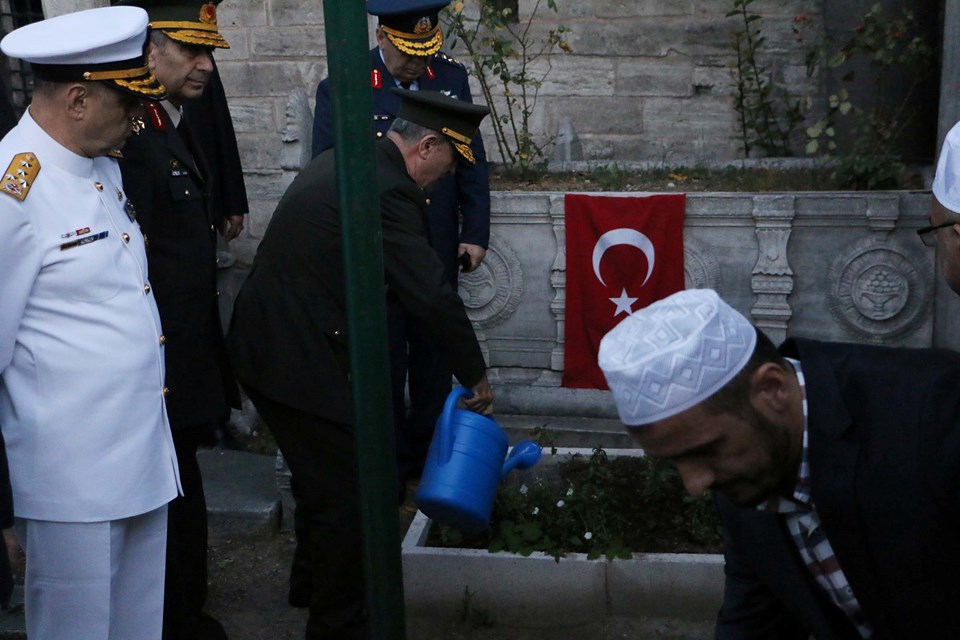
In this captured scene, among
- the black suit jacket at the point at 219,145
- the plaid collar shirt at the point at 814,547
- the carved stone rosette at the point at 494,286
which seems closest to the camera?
the plaid collar shirt at the point at 814,547

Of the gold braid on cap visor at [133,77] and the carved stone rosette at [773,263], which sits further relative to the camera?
the carved stone rosette at [773,263]

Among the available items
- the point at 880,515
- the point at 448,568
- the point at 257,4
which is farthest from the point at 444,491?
the point at 257,4

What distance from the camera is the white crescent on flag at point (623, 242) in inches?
202

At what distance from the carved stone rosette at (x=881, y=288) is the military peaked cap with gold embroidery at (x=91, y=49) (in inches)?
131

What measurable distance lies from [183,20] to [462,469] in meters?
1.62

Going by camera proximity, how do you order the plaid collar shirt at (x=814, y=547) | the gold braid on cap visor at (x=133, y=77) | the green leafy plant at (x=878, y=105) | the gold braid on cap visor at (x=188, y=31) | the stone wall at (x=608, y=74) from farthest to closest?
the stone wall at (x=608, y=74)
the green leafy plant at (x=878, y=105)
the gold braid on cap visor at (x=188, y=31)
the gold braid on cap visor at (x=133, y=77)
the plaid collar shirt at (x=814, y=547)

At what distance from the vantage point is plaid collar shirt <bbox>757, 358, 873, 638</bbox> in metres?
1.82

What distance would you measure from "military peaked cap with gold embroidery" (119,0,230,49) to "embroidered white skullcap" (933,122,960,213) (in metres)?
2.17

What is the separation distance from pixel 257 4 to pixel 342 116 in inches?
243

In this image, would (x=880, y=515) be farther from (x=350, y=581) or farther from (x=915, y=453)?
(x=350, y=581)

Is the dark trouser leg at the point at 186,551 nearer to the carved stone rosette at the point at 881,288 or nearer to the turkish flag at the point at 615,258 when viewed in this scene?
the turkish flag at the point at 615,258

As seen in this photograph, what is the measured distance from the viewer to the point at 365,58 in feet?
5.49

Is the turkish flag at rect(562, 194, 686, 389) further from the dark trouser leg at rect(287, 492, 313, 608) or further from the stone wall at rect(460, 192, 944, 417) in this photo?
the dark trouser leg at rect(287, 492, 313, 608)

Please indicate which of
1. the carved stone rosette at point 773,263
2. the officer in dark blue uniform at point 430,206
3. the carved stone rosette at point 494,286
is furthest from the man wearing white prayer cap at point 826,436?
the carved stone rosette at point 494,286
